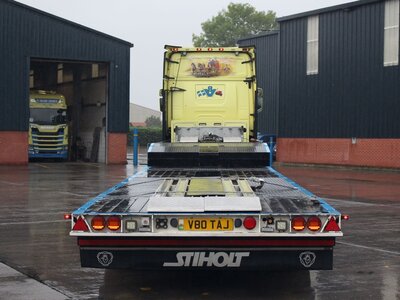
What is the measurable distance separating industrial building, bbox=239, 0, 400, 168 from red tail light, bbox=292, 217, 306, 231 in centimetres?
2391

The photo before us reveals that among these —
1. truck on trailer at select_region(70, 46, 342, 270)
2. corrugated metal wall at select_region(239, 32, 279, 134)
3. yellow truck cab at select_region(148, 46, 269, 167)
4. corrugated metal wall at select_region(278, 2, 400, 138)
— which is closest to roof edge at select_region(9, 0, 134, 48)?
corrugated metal wall at select_region(278, 2, 400, 138)

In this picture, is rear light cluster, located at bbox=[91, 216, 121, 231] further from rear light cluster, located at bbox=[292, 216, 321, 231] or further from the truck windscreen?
the truck windscreen

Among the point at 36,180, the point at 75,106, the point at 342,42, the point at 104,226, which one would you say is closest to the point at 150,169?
the point at 104,226

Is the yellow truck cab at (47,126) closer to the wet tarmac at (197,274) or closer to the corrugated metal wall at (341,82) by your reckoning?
the corrugated metal wall at (341,82)

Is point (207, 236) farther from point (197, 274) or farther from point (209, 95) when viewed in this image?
point (209, 95)

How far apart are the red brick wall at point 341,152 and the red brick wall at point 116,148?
8520mm

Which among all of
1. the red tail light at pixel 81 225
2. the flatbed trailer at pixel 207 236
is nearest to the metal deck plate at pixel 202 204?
the flatbed trailer at pixel 207 236

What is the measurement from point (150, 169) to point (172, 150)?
69cm

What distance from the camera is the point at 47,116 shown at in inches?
1320

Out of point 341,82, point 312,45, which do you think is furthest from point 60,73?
point 341,82

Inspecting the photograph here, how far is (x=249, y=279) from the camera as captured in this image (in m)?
7.01

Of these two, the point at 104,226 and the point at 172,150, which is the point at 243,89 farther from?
the point at 104,226

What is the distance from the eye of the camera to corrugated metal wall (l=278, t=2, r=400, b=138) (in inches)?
1158

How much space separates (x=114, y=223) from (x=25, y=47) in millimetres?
26635
